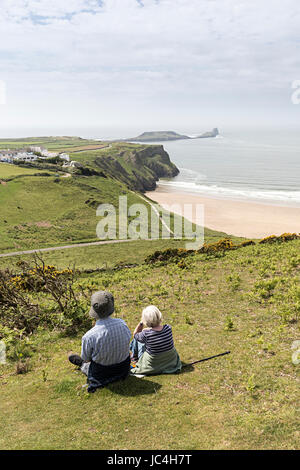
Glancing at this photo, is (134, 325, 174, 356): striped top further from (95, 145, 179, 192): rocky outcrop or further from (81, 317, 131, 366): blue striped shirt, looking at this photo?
(95, 145, 179, 192): rocky outcrop

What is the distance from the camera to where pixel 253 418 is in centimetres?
573

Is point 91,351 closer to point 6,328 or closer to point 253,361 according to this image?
point 253,361

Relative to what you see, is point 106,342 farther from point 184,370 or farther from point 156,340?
point 184,370

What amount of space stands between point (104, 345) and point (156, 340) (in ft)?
4.04

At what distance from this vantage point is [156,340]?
745cm

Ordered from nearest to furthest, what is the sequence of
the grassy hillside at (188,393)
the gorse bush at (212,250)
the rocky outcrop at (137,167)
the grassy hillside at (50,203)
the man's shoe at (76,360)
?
the grassy hillside at (188,393) < the man's shoe at (76,360) < the gorse bush at (212,250) < the grassy hillside at (50,203) < the rocky outcrop at (137,167)

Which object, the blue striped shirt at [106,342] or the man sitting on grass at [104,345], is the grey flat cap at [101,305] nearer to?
the man sitting on grass at [104,345]

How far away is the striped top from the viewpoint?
293 inches

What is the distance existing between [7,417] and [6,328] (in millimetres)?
5189

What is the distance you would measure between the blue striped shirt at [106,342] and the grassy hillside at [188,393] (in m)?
0.71

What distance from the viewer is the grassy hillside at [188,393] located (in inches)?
214

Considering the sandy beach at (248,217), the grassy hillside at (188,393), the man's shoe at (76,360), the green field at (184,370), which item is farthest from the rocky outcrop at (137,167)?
the man's shoe at (76,360)

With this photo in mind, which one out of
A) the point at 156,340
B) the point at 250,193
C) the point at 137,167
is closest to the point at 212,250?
the point at 156,340
